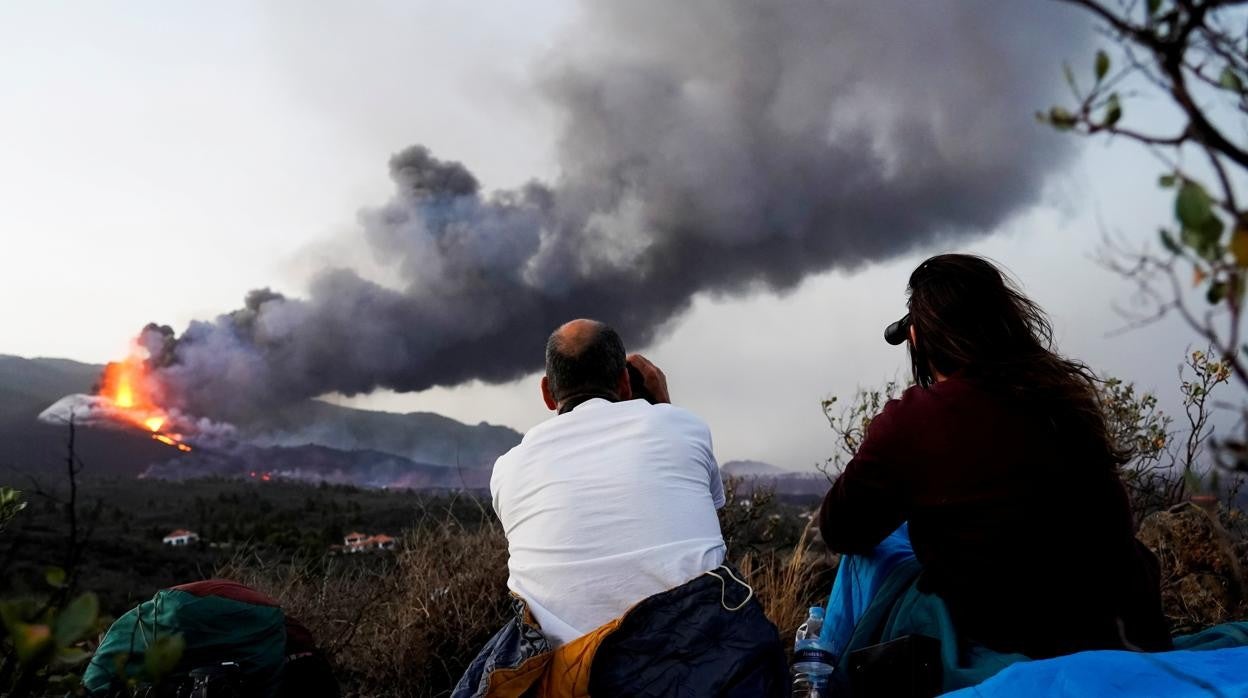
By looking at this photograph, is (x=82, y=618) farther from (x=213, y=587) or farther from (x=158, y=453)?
(x=158, y=453)

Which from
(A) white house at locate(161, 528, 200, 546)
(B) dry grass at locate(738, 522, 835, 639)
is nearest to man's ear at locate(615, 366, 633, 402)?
(B) dry grass at locate(738, 522, 835, 639)

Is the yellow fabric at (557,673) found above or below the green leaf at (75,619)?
below

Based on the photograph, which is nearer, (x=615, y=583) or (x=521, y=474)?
(x=615, y=583)

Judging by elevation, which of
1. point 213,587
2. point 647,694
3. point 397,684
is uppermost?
point 213,587

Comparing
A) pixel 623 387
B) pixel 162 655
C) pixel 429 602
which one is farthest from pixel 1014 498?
pixel 429 602

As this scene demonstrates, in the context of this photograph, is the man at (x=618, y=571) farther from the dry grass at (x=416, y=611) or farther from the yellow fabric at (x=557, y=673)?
the dry grass at (x=416, y=611)

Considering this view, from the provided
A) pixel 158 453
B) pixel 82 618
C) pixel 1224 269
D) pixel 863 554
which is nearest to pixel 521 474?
pixel 863 554

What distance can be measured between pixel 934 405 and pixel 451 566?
12.0 feet

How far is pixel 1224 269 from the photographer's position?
2.76 ft

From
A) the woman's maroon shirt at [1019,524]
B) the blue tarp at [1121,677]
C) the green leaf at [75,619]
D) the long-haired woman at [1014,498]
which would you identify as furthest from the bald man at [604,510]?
the green leaf at [75,619]

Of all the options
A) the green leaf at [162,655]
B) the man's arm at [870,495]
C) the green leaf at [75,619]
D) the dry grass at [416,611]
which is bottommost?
the dry grass at [416,611]

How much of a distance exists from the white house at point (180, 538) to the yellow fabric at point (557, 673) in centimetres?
3226

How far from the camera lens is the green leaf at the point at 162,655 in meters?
1.19

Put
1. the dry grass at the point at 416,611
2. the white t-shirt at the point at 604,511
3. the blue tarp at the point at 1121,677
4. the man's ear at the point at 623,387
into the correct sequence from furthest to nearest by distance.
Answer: the dry grass at the point at 416,611, the man's ear at the point at 623,387, the white t-shirt at the point at 604,511, the blue tarp at the point at 1121,677
